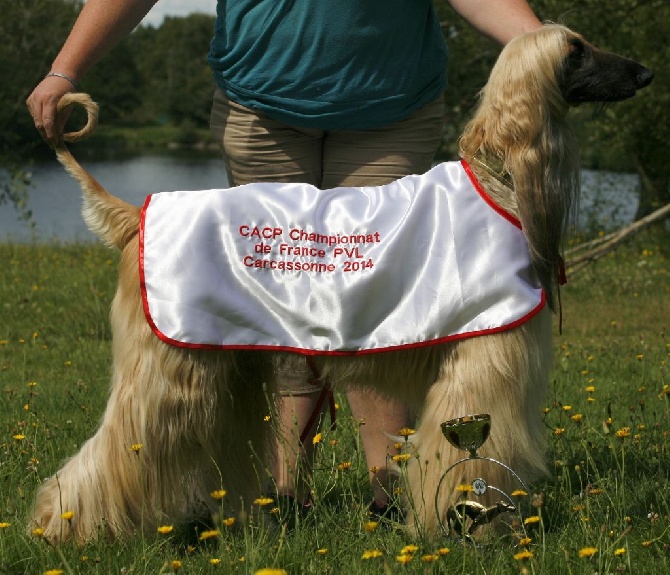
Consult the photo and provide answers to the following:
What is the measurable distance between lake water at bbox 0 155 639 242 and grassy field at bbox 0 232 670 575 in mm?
4643

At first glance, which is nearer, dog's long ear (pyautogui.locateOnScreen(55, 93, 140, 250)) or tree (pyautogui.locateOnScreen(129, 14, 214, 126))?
dog's long ear (pyautogui.locateOnScreen(55, 93, 140, 250))

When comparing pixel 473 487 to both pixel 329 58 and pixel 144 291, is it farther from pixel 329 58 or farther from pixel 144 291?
pixel 329 58

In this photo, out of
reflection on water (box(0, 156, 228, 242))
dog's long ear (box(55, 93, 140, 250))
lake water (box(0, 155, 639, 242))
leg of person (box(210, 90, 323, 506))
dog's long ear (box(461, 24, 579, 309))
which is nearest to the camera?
dog's long ear (box(461, 24, 579, 309))

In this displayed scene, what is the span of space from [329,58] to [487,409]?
1282 millimetres

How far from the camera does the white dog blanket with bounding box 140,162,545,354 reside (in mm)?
2910

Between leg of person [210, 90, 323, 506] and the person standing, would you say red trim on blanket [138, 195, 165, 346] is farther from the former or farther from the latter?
leg of person [210, 90, 323, 506]

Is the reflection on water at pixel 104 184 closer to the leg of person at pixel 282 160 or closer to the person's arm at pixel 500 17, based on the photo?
the leg of person at pixel 282 160

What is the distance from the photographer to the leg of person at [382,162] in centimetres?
345

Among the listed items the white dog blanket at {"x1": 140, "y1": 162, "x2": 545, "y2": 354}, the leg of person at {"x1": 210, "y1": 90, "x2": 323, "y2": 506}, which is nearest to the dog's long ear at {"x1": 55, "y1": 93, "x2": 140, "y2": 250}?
the white dog blanket at {"x1": 140, "y1": 162, "x2": 545, "y2": 354}

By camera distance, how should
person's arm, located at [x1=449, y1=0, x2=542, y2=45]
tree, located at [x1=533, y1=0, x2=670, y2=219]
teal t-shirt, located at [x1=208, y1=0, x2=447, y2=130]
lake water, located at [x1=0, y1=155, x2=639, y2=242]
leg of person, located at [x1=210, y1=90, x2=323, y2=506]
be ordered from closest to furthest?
1. person's arm, located at [x1=449, y1=0, x2=542, y2=45]
2. teal t-shirt, located at [x1=208, y1=0, x2=447, y2=130]
3. leg of person, located at [x1=210, y1=90, x2=323, y2=506]
4. tree, located at [x1=533, y1=0, x2=670, y2=219]
5. lake water, located at [x1=0, y1=155, x2=639, y2=242]

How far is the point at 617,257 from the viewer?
1131 centimetres

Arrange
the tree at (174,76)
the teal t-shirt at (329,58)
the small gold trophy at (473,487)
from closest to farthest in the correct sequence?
the small gold trophy at (473,487)
the teal t-shirt at (329,58)
the tree at (174,76)

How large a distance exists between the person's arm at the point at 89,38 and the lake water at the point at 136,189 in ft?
25.7

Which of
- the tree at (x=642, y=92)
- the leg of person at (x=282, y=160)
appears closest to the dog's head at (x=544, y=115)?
the leg of person at (x=282, y=160)
